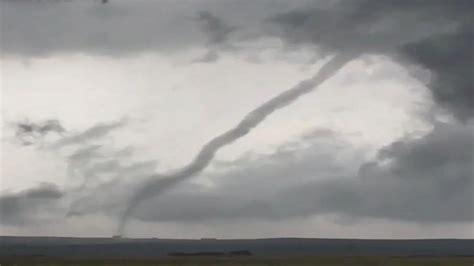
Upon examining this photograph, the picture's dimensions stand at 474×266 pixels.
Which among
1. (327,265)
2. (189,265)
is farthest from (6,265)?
(327,265)

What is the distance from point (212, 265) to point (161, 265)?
1166cm

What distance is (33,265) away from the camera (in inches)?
6959

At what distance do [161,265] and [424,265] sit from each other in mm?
59285

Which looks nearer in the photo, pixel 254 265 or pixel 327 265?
pixel 254 265

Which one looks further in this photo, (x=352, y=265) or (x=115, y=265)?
(x=115, y=265)

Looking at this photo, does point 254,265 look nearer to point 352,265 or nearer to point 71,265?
point 352,265

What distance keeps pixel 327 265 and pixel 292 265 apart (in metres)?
12.7

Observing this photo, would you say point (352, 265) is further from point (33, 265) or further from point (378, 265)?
point (33, 265)

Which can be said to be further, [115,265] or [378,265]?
[115,265]

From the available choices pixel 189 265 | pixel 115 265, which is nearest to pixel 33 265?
pixel 115 265

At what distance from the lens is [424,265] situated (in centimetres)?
18150

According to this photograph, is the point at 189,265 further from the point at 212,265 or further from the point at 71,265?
the point at 71,265

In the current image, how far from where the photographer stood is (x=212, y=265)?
600 feet

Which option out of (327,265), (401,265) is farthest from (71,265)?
(401,265)
